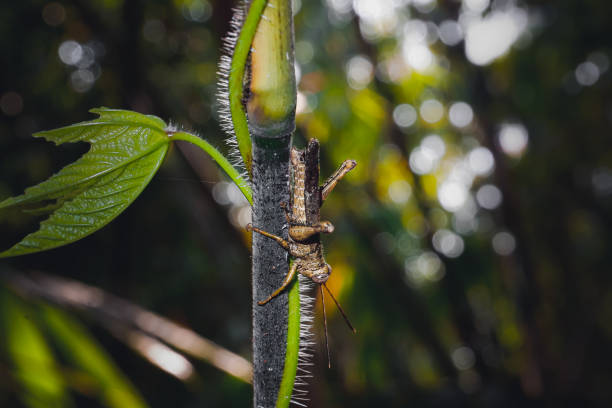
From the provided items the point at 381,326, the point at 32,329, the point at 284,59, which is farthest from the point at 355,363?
the point at 284,59

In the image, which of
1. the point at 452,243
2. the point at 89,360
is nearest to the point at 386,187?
the point at 452,243

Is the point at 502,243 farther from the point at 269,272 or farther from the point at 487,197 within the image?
the point at 269,272

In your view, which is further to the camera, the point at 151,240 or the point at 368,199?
the point at 151,240

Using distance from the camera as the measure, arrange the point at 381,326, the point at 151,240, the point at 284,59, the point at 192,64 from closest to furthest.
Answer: the point at 284,59
the point at 381,326
the point at 192,64
the point at 151,240

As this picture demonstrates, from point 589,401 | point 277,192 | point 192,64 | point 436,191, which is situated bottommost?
point 589,401

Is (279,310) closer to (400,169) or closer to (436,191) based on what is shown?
(400,169)

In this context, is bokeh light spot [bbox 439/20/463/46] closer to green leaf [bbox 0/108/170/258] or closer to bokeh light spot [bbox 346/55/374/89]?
bokeh light spot [bbox 346/55/374/89]

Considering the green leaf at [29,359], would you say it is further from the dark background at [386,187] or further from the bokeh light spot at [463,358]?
the bokeh light spot at [463,358]
